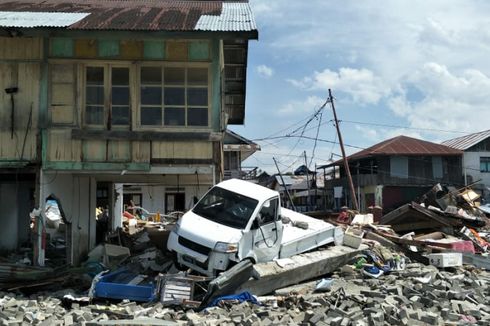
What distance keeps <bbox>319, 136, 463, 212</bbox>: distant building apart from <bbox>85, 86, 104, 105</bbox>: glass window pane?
3593cm

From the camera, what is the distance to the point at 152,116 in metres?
13.3

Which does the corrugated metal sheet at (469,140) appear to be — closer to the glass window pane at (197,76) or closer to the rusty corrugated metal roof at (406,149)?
the rusty corrugated metal roof at (406,149)

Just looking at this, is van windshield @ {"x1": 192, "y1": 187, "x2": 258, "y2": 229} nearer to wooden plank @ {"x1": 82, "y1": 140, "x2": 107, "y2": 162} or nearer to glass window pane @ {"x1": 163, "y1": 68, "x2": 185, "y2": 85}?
wooden plank @ {"x1": 82, "y1": 140, "x2": 107, "y2": 162}

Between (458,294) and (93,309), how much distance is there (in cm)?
726

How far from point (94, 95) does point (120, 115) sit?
86 cm

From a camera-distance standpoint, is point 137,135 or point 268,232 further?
point 137,135

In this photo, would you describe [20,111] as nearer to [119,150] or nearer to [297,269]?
[119,150]

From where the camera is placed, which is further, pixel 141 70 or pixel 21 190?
pixel 21 190

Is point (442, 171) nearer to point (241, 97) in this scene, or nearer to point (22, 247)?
point (241, 97)

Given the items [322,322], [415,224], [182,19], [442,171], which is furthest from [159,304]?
[442,171]

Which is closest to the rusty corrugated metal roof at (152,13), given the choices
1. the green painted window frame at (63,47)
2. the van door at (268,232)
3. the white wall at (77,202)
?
the green painted window frame at (63,47)

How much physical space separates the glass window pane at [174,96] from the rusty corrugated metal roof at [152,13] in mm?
1601

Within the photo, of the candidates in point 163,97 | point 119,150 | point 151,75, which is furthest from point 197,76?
point 119,150

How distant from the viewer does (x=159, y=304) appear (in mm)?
10078
